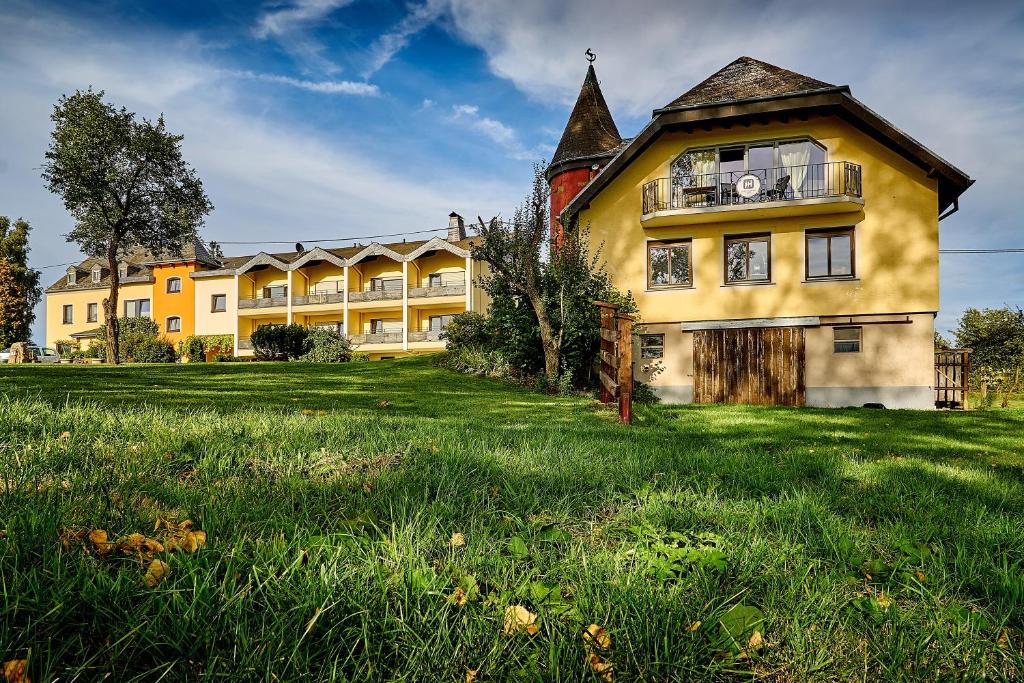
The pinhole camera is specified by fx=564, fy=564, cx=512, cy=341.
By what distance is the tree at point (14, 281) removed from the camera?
37.4 metres

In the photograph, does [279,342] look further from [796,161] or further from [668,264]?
[796,161]

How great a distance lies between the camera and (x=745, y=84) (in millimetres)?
17219

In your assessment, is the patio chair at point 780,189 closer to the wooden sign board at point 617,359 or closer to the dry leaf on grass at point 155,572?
the wooden sign board at point 617,359

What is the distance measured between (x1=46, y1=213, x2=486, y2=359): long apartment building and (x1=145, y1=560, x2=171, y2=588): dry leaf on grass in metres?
33.5

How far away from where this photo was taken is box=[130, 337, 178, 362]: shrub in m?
32.0

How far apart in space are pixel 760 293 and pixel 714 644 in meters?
16.9

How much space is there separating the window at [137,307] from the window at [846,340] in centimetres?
4606

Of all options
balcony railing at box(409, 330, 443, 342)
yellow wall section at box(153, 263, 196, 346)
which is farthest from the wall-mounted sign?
yellow wall section at box(153, 263, 196, 346)

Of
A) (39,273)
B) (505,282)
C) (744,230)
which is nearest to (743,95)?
(744,230)

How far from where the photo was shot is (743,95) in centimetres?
1673

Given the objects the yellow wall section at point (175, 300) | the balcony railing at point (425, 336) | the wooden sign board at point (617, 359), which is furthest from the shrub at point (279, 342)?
the yellow wall section at point (175, 300)

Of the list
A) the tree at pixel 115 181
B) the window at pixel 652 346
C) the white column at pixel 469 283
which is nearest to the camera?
the window at pixel 652 346

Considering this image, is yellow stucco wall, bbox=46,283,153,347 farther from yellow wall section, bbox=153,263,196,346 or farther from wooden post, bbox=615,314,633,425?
wooden post, bbox=615,314,633,425

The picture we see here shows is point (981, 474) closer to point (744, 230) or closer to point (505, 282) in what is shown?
point (505, 282)
